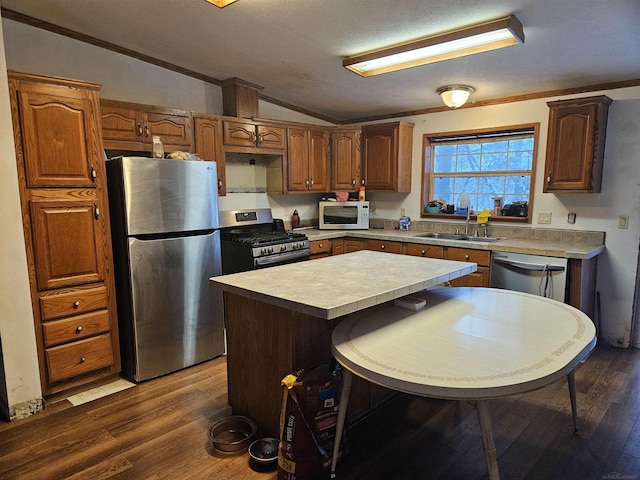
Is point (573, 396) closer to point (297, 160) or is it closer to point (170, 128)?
point (297, 160)

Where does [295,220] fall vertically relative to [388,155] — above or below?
below

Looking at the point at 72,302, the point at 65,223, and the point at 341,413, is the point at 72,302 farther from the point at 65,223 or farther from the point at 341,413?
the point at 341,413

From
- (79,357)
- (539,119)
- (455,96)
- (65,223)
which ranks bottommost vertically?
(79,357)

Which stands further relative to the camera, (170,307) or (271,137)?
(271,137)

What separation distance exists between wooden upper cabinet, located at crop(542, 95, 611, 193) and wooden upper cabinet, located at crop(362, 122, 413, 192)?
4.95 ft

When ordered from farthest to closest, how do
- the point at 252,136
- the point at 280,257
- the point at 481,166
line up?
the point at 481,166
the point at 252,136
the point at 280,257

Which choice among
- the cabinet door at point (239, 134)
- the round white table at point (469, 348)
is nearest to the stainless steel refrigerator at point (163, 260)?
the cabinet door at point (239, 134)

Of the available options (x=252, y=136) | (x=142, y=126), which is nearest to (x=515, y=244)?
(x=252, y=136)

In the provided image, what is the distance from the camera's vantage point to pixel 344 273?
2.24m

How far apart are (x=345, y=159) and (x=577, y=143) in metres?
2.31

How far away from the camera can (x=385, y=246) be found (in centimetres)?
427

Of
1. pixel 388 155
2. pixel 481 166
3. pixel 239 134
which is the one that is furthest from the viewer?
pixel 388 155

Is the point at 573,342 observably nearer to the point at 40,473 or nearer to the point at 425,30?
the point at 425,30

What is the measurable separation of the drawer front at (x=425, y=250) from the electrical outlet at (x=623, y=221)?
1.44m
